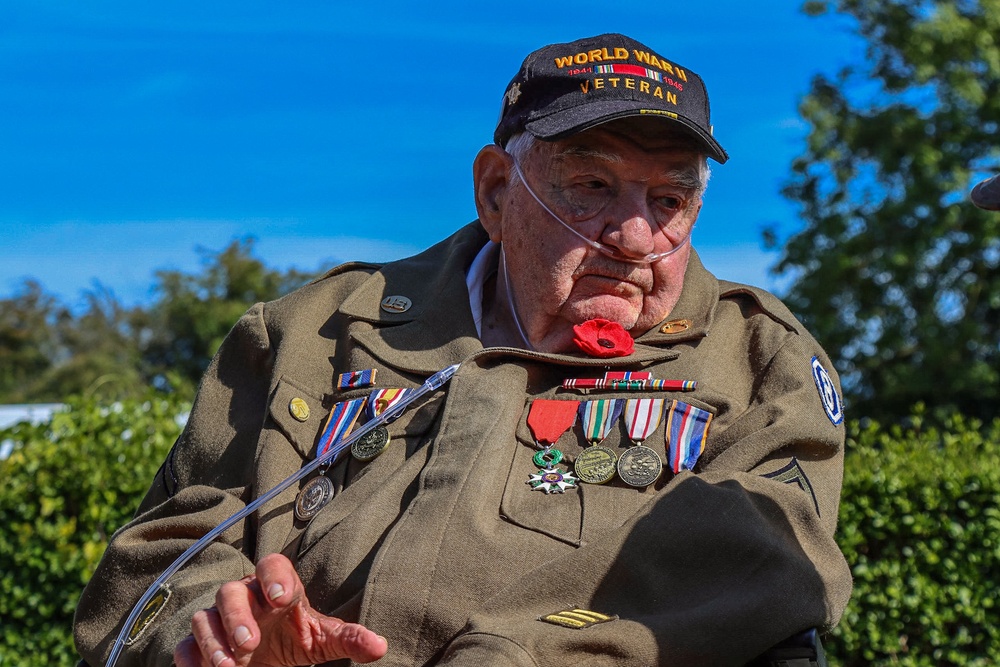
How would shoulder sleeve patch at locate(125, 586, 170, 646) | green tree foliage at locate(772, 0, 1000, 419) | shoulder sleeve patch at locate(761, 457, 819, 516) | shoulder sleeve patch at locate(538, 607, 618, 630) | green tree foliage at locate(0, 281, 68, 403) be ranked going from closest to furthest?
shoulder sleeve patch at locate(538, 607, 618, 630) < shoulder sleeve patch at locate(761, 457, 819, 516) < shoulder sleeve patch at locate(125, 586, 170, 646) < green tree foliage at locate(772, 0, 1000, 419) < green tree foliage at locate(0, 281, 68, 403)

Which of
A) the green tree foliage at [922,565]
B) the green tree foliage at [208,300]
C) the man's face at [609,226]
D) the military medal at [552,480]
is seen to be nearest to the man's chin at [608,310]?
the man's face at [609,226]

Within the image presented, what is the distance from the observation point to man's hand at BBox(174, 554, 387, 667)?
2.33m

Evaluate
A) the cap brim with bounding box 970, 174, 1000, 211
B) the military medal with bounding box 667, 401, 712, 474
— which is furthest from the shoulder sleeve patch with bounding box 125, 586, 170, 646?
the cap brim with bounding box 970, 174, 1000, 211

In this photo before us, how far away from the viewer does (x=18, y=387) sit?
96.6 feet

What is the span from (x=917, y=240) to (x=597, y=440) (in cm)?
1573

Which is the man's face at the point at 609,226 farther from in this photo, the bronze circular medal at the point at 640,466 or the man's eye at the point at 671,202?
the bronze circular medal at the point at 640,466

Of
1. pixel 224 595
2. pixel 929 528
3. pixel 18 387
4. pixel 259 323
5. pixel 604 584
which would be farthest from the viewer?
pixel 18 387

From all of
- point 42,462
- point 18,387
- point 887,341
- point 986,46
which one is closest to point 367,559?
point 42,462

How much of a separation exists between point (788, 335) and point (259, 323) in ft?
5.07

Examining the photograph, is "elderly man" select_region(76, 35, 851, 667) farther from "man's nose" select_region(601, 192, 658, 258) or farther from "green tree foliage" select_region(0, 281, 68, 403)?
"green tree foliage" select_region(0, 281, 68, 403)

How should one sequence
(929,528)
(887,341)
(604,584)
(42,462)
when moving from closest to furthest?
(604,584), (929,528), (42,462), (887,341)

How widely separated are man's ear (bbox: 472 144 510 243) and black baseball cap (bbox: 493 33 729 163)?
76 mm

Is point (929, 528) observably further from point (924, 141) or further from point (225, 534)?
point (924, 141)

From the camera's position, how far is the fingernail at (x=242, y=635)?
2.33m
